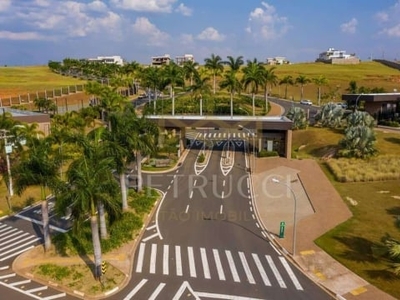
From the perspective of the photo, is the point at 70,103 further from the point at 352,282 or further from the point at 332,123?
the point at 352,282

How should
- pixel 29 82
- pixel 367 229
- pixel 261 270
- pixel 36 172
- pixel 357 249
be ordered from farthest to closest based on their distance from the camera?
pixel 29 82
pixel 367 229
pixel 357 249
pixel 36 172
pixel 261 270

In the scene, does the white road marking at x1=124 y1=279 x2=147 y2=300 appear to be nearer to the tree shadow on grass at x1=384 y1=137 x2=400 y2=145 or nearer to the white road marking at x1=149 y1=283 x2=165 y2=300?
the white road marking at x1=149 y1=283 x2=165 y2=300

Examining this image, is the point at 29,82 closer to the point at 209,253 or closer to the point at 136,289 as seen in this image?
the point at 209,253

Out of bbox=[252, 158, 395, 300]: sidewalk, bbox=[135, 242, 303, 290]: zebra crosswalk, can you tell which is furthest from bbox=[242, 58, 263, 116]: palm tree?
bbox=[135, 242, 303, 290]: zebra crosswalk

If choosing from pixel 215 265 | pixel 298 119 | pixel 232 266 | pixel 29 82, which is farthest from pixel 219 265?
pixel 29 82

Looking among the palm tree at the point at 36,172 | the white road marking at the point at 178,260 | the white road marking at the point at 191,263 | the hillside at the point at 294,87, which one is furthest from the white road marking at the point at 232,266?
the hillside at the point at 294,87

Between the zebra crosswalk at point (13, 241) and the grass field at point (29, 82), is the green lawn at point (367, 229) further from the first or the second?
the grass field at point (29, 82)
